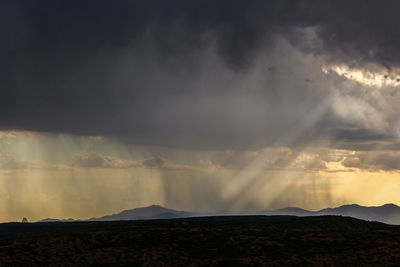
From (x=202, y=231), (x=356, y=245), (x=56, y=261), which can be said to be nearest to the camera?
(x=56, y=261)

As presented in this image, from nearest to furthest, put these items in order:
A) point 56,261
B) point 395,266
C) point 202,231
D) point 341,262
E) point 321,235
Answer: point 395,266, point 341,262, point 56,261, point 321,235, point 202,231

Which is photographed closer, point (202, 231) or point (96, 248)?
point (96, 248)

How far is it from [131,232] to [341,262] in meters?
50.1

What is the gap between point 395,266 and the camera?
64938 millimetres

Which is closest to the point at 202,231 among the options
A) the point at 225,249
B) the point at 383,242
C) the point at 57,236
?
the point at 225,249

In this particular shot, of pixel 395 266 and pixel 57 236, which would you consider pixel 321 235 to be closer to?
pixel 395 266

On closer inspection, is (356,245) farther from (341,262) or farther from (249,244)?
(249,244)

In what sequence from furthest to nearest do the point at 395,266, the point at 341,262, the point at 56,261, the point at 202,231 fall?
the point at 202,231 → the point at 56,261 → the point at 341,262 → the point at 395,266

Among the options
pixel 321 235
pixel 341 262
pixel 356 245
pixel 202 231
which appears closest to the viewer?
pixel 341 262

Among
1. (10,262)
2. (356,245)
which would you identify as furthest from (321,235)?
(10,262)

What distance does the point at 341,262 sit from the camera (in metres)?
73.0

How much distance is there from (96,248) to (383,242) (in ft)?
201

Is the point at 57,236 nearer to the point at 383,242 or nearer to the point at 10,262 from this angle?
the point at 10,262

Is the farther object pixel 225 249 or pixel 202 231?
pixel 202 231
